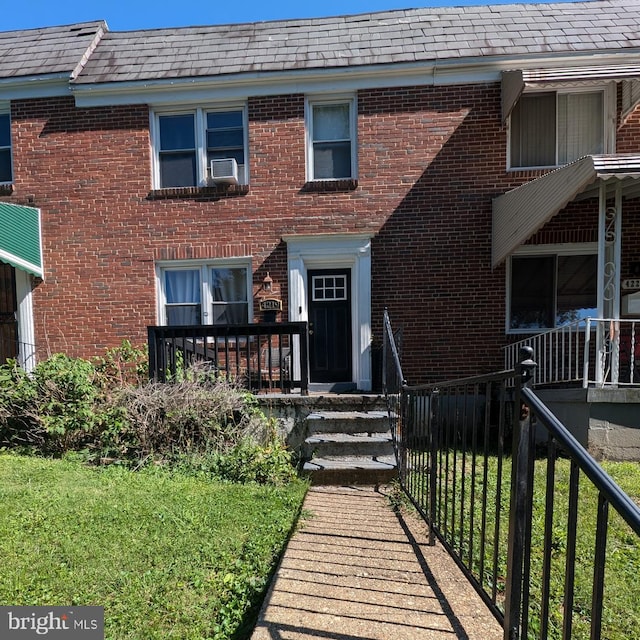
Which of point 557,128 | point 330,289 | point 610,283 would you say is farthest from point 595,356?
point 330,289

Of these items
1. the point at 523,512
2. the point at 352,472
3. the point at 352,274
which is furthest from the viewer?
the point at 352,274

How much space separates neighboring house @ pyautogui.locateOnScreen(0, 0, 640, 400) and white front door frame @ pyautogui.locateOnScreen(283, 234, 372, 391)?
1.3 inches

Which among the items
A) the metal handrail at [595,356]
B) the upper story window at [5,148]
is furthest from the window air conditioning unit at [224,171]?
the metal handrail at [595,356]

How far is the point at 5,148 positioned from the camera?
26.3 feet

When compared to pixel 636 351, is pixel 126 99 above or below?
above

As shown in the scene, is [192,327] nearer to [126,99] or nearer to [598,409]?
[126,99]

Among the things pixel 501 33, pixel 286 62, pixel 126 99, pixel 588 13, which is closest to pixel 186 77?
pixel 126 99

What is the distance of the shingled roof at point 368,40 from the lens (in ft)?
23.9

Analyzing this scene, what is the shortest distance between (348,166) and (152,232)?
145 inches

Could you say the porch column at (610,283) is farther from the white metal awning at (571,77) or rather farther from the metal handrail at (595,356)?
the white metal awning at (571,77)

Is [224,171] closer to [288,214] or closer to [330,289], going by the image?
[288,214]

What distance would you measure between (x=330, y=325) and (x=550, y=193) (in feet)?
12.8

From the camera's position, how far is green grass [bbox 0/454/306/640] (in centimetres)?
251

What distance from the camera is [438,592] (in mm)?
2623
